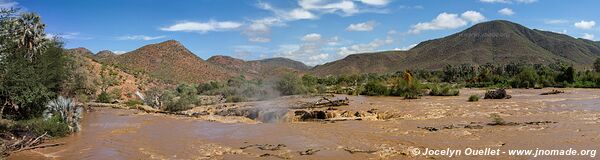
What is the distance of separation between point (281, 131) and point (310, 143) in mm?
4010

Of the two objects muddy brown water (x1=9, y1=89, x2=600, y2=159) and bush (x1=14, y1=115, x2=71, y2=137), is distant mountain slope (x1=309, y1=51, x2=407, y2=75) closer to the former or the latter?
muddy brown water (x1=9, y1=89, x2=600, y2=159)

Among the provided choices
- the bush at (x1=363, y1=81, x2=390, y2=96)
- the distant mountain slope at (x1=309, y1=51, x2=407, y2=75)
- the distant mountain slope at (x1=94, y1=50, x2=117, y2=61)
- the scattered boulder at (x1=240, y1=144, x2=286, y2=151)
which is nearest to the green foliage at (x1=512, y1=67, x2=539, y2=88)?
the bush at (x1=363, y1=81, x2=390, y2=96)

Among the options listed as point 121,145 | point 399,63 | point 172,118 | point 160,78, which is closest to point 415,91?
point 172,118

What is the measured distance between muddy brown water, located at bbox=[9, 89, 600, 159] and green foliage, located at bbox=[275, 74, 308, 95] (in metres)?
20.6

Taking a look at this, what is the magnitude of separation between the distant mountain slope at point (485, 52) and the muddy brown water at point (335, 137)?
97.2 meters

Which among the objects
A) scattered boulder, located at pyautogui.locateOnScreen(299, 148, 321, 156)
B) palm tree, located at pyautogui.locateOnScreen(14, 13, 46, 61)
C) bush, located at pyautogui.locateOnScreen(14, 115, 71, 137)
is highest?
palm tree, located at pyautogui.locateOnScreen(14, 13, 46, 61)

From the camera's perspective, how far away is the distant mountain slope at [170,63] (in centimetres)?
7506

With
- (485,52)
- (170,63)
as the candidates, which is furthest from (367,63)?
(170,63)

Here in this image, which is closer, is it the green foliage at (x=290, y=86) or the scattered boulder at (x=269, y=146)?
the scattered boulder at (x=269, y=146)

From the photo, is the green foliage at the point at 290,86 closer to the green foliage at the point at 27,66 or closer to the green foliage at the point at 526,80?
the green foliage at the point at 27,66

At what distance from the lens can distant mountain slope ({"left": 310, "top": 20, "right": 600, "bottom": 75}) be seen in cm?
12275

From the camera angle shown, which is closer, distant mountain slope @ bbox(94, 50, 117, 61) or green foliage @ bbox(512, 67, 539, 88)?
green foliage @ bbox(512, 67, 539, 88)

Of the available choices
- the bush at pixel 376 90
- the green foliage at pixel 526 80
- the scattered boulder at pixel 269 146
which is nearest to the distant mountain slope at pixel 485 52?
the green foliage at pixel 526 80

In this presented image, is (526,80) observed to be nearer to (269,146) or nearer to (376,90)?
(376,90)
